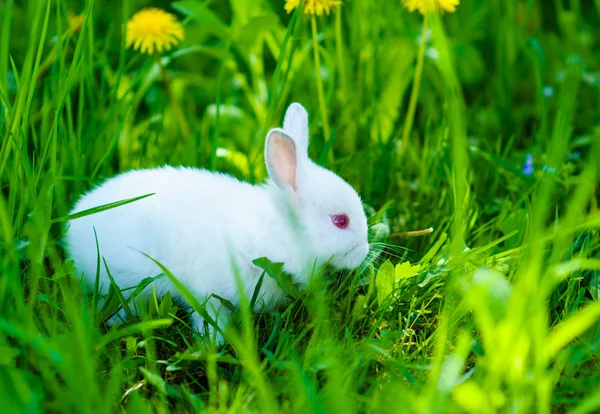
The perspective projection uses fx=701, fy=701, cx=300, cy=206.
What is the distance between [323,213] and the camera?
231 cm

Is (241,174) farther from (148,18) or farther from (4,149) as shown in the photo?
(4,149)

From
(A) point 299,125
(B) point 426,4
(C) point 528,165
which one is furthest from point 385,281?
(B) point 426,4

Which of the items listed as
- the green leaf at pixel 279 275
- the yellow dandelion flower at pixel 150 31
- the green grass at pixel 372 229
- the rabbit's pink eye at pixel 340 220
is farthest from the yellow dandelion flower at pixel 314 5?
the green leaf at pixel 279 275

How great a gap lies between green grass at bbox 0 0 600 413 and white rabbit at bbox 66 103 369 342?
11 centimetres

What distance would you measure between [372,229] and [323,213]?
36 cm

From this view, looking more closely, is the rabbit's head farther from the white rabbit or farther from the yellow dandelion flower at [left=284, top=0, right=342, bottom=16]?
the yellow dandelion flower at [left=284, top=0, right=342, bottom=16]

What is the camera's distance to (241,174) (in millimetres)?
3016

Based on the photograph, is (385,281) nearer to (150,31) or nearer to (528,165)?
(528,165)

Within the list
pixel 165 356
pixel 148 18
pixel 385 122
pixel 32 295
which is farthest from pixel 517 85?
pixel 32 295

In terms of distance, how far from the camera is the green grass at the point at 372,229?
5.52 ft

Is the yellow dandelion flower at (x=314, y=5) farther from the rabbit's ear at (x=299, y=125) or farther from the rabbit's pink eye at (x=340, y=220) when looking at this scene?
the rabbit's pink eye at (x=340, y=220)

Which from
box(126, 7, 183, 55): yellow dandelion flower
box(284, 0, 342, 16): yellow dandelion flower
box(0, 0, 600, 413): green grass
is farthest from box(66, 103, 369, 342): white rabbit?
box(126, 7, 183, 55): yellow dandelion flower

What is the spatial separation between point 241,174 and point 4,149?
3.51ft

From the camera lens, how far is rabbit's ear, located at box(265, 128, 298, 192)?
2191mm
